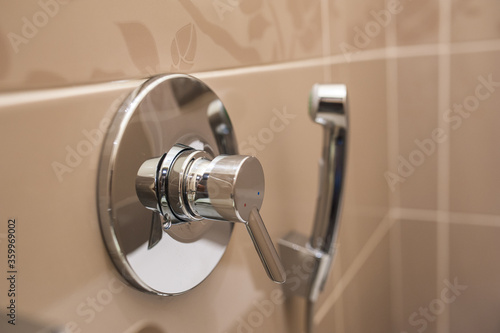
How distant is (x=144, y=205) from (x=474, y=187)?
2.39ft

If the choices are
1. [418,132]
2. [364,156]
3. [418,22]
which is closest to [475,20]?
[418,22]

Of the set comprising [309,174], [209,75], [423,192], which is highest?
[209,75]

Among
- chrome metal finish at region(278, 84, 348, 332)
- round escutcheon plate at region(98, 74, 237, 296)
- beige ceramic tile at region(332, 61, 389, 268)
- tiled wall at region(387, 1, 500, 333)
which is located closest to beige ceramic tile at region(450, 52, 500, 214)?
tiled wall at region(387, 1, 500, 333)

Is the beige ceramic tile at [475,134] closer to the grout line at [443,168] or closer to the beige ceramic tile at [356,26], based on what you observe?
the grout line at [443,168]

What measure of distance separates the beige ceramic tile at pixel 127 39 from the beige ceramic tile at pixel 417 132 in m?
0.47

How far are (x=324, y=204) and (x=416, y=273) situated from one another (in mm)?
541

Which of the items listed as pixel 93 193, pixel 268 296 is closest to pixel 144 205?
pixel 93 193

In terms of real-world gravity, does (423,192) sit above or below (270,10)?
below

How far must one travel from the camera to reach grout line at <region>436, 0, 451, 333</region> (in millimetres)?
823

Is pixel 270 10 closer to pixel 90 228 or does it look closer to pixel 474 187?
pixel 90 228

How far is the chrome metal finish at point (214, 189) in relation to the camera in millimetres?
253

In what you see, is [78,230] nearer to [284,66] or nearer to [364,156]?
[284,66]

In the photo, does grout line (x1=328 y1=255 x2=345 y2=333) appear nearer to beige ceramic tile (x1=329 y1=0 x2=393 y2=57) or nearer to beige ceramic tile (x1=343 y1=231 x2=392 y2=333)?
beige ceramic tile (x1=343 y1=231 x2=392 y2=333)

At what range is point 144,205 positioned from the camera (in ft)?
0.90
